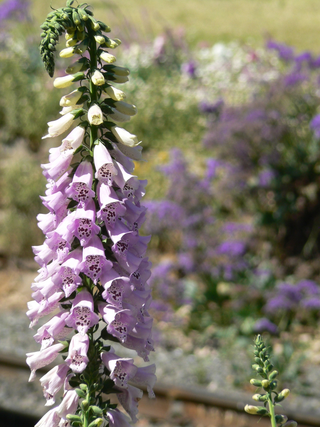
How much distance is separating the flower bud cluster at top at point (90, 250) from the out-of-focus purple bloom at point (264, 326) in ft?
16.9

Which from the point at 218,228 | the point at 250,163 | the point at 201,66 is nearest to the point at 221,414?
the point at 218,228

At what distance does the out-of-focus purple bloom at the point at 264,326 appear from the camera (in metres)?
6.49

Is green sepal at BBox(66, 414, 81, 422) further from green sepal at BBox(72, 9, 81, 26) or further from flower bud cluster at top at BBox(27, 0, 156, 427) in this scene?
green sepal at BBox(72, 9, 81, 26)

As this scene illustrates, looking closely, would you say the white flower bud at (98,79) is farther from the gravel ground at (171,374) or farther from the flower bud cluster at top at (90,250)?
the gravel ground at (171,374)

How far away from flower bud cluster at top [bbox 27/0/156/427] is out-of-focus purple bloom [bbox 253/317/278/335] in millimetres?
5166

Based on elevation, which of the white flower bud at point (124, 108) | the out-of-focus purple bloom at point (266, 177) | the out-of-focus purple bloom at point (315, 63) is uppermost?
the out-of-focus purple bloom at point (315, 63)

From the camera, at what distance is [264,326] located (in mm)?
6500

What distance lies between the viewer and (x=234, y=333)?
6.70 m

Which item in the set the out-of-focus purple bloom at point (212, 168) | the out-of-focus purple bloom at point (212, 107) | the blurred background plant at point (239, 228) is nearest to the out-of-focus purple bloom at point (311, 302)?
the blurred background plant at point (239, 228)

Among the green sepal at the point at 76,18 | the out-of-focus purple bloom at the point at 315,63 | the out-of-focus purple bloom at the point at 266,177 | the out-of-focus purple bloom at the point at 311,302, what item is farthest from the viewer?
the out-of-focus purple bloom at the point at 315,63

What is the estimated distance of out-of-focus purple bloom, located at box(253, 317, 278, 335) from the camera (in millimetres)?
6488

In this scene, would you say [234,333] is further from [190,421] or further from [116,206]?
[116,206]

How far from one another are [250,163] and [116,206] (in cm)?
686

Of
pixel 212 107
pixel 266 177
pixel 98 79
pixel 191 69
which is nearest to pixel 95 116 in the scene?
pixel 98 79
